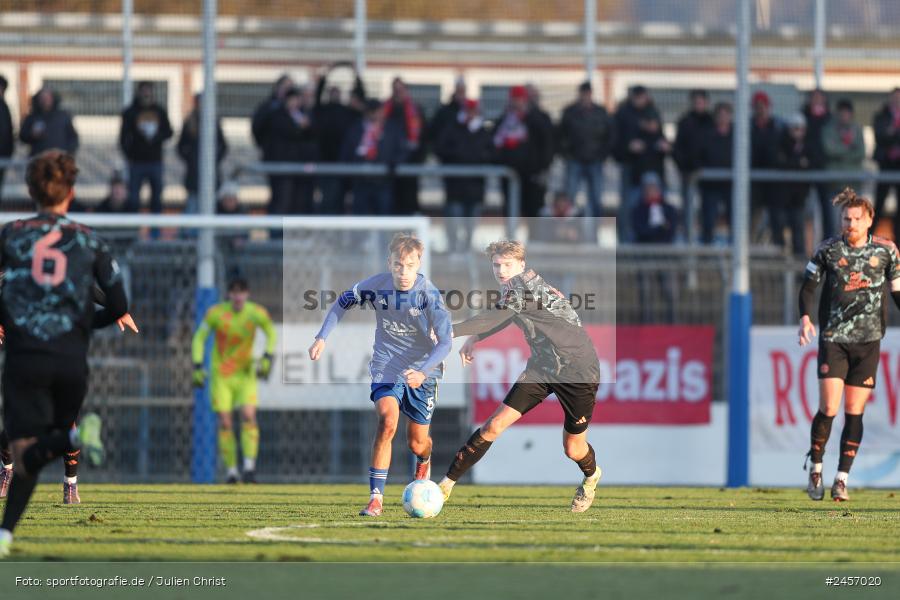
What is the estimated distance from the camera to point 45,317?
7.66 m

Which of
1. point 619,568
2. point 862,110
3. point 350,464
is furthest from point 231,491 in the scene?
point 862,110

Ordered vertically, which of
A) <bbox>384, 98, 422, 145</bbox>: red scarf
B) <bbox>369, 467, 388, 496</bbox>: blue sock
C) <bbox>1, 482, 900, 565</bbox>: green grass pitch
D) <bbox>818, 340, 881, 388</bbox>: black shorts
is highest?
<bbox>384, 98, 422, 145</bbox>: red scarf

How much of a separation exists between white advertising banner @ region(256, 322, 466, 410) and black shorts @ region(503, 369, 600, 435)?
208 inches

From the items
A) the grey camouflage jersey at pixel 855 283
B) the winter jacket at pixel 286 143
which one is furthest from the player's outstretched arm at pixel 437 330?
the winter jacket at pixel 286 143

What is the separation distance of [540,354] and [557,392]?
279 millimetres

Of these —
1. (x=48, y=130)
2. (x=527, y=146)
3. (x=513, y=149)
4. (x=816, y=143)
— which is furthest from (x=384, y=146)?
(x=816, y=143)

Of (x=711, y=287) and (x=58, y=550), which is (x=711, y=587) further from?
(x=711, y=287)

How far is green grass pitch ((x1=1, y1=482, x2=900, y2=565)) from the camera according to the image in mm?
7801

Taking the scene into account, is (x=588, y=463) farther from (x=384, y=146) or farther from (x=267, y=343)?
(x=384, y=146)

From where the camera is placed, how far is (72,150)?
56.3 ft

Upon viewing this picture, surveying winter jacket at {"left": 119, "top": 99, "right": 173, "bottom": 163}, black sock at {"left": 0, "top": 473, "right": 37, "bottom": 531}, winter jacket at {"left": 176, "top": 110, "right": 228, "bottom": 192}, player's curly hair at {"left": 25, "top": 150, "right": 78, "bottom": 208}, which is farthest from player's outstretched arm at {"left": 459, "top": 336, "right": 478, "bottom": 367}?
winter jacket at {"left": 119, "top": 99, "right": 173, "bottom": 163}

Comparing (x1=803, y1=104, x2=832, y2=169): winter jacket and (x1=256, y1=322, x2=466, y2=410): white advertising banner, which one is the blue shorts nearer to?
(x1=256, y1=322, x2=466, y2=410): white advertising banner

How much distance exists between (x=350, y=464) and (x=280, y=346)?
55.1 inches

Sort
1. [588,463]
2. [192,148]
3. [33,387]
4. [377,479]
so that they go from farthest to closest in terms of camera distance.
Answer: [192,148], [588,463], [377,479], [33,387]
